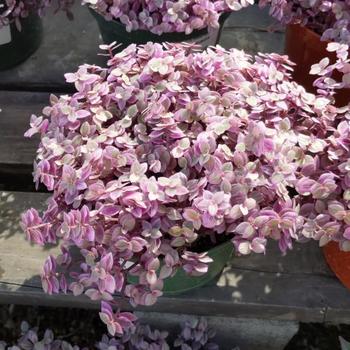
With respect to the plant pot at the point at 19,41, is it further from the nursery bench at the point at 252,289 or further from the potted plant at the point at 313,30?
the potted plant at the point at 313,30

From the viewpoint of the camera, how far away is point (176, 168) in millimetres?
1062

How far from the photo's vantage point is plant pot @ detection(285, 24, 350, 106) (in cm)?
129

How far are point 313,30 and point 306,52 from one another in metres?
0.04

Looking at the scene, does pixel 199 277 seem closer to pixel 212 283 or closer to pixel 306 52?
pixel 212 283

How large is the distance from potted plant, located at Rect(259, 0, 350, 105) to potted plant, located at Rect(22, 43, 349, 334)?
18 centimetres

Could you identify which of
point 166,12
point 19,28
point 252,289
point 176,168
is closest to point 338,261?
point 252,289

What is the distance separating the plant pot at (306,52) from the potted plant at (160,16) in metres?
0.13

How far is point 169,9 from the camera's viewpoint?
1.23 meters

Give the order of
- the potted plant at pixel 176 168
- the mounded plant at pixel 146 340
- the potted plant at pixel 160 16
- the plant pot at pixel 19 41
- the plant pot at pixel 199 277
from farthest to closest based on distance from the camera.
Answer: the plant pot at pixel 19 41 → the mounded plant at pixel 146 340 → the potted plant at pixel 160 16 → the plant pot at pixel 199 277 → the potted plant at pixel 176 168

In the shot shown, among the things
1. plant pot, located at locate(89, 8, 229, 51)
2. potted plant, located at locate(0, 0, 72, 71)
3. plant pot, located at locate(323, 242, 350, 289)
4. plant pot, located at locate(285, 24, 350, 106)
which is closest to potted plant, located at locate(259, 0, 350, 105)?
plant pot, located at locate(285, 24, 350, 106)

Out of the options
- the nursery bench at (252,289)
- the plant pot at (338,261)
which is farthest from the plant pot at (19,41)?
the plant pot at (338,261)

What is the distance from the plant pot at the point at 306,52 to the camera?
1291 mm

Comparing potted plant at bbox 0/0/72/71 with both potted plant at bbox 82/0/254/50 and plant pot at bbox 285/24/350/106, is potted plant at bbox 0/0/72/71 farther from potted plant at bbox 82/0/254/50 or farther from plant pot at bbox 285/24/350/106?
plant pot at bbox 285/24/350/106

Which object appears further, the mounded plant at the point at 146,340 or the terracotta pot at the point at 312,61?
the mounded plant at the point at 146,340
